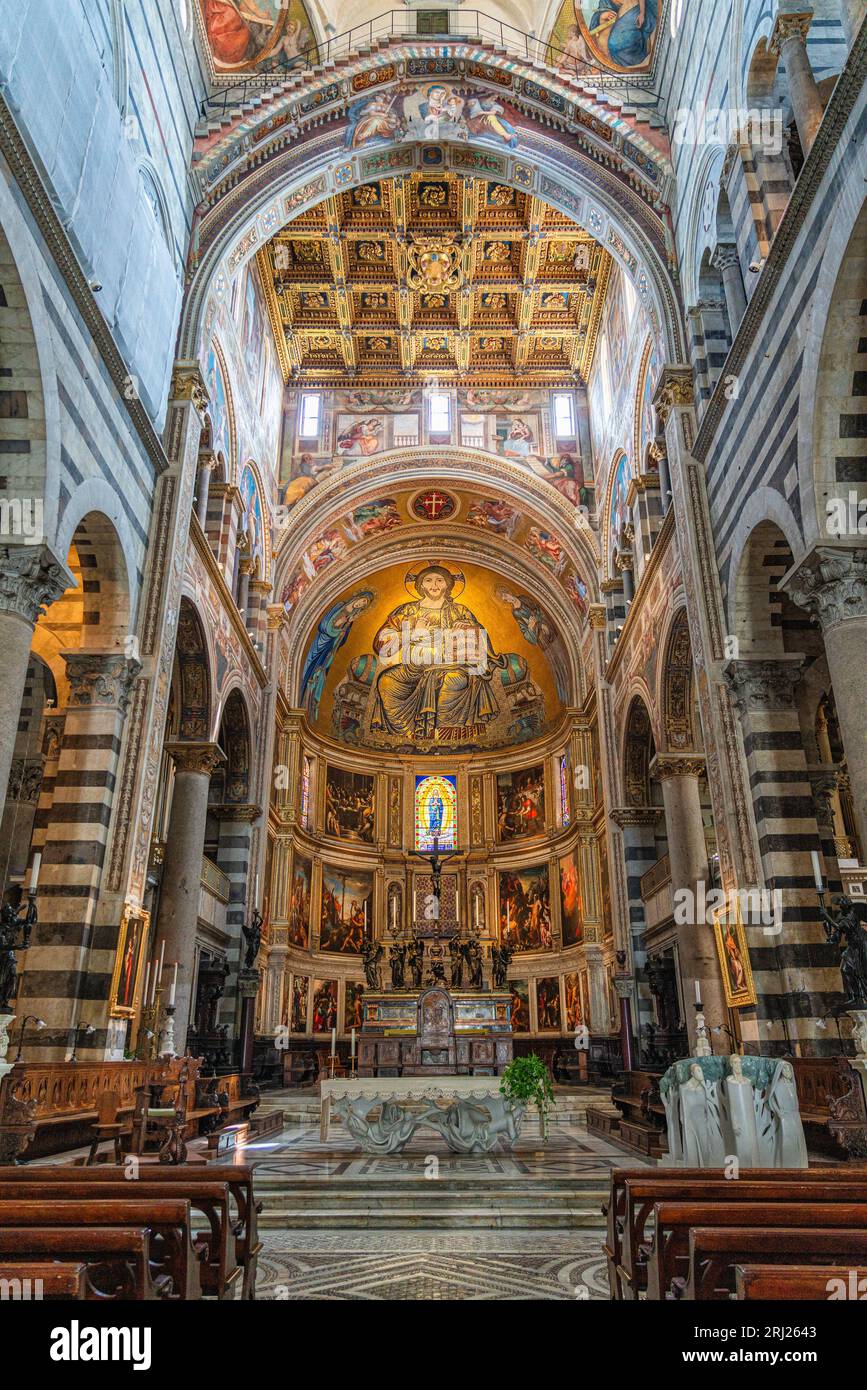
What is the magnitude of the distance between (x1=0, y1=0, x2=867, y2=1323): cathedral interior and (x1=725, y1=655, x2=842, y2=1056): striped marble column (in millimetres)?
63

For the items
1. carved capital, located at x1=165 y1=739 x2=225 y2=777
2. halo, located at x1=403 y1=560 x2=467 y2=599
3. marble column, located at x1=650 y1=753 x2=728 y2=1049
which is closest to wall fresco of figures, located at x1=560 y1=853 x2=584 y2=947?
marble column, located at x1=650 y1=753 x2=728 y2=1049

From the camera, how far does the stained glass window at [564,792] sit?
3045 centimetres

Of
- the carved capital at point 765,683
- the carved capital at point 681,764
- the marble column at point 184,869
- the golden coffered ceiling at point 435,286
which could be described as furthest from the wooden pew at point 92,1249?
the golden coffered ceiling at point 435,286

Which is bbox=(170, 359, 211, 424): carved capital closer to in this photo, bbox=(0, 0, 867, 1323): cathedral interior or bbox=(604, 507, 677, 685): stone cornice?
bbox=(0, 0, 867, 1323): cathedral interior

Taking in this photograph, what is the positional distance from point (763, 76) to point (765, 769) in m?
9.83

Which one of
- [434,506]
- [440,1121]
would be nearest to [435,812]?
[434,506]

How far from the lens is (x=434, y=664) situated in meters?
34.6

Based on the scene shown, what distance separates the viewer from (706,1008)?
51.0 feet

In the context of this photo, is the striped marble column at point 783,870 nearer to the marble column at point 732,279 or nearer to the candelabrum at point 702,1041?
the candelabrum at point 702,1041

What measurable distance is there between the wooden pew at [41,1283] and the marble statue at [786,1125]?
5.65 meters

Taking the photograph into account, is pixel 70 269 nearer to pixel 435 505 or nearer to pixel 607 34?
pixel 607 34

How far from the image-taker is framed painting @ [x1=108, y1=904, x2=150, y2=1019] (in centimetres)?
1226

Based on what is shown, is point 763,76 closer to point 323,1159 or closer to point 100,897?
point 100,897
